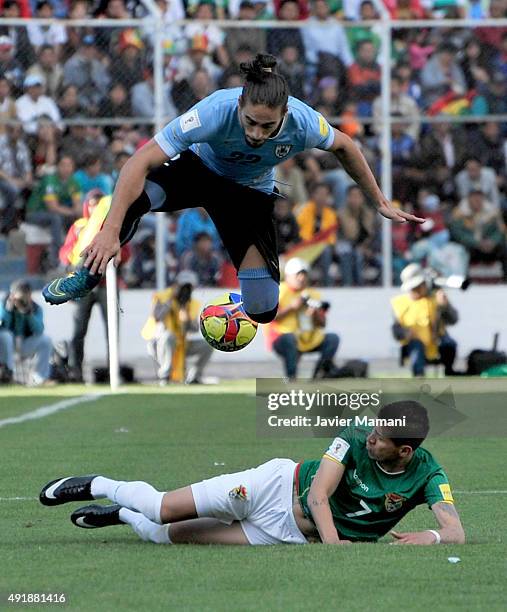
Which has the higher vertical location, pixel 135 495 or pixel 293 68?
pixel 293 68

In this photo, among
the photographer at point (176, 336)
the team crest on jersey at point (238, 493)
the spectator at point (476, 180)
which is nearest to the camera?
the team crest on jersey at point (238, 493)

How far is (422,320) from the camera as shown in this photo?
651 inches

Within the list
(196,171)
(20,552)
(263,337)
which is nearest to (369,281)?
(263,337)

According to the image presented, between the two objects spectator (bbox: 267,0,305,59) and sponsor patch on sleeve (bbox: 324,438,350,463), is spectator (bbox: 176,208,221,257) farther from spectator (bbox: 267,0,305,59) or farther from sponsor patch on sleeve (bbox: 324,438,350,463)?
sponsor patch on sleeve (bbox: 324,438,350,463)

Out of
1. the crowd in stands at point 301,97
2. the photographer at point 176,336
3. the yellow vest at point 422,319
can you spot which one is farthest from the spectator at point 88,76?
the yellow vest at point 422,319

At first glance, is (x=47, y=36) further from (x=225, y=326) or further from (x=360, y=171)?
(x=360, y=171)

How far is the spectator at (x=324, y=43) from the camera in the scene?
1764cm

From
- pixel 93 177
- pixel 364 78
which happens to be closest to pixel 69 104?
pixel 93 177

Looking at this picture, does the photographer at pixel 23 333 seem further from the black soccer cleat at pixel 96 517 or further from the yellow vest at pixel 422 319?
the black soccer cleat at pixel 96 517

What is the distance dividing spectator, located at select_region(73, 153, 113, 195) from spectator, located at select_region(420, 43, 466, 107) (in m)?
4.39

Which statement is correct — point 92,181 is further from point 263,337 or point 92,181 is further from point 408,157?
point 408,157

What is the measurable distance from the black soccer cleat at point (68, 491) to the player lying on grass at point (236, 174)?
0.95 m

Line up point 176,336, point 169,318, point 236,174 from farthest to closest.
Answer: point 169,318 → point 176,336 → point 236,174

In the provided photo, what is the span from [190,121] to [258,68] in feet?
1.46
